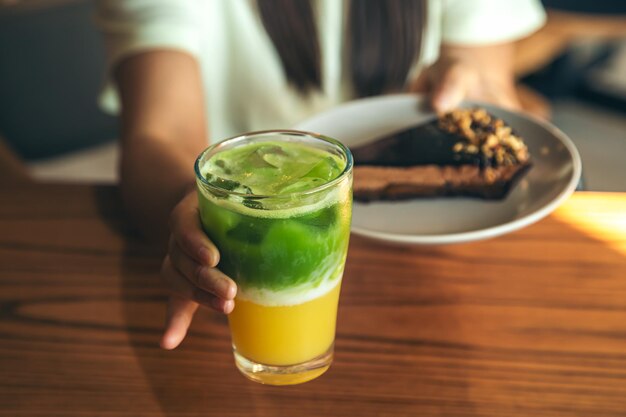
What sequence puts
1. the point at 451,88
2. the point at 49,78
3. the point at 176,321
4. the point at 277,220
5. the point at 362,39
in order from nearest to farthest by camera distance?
the point at 277,220 → the point at 176,321 → the point at 451,88 → the point at 362,39 → the point at 49,78

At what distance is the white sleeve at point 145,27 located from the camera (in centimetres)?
115

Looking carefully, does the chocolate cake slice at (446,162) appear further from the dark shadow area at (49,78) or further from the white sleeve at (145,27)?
the dark shadow area at (49,78)

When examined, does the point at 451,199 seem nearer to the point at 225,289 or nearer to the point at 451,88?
the point at 451,88

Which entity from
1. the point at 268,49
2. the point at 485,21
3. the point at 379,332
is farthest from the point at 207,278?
the point at 485,21

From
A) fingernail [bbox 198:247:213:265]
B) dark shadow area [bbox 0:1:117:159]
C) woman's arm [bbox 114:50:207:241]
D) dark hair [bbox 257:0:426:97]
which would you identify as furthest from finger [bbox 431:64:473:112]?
dark shadow area [bbox 0:1:117:159]

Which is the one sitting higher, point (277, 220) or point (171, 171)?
point (277, 220)

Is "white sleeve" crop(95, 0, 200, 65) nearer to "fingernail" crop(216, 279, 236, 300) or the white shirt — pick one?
the white shirt

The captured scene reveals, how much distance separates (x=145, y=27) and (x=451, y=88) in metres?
0.57

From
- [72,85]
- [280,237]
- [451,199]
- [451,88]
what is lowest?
[72,85]

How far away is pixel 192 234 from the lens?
60 cm

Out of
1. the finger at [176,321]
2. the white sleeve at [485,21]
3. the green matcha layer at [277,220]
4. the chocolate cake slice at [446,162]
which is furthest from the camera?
the white sleeve at [485,21]

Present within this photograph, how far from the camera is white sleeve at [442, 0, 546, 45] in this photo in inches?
55.0

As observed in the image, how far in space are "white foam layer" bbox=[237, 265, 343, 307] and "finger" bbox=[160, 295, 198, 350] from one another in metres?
0.08

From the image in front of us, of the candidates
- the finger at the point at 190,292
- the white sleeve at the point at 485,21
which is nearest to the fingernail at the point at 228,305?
the finger at the point at 190,292
